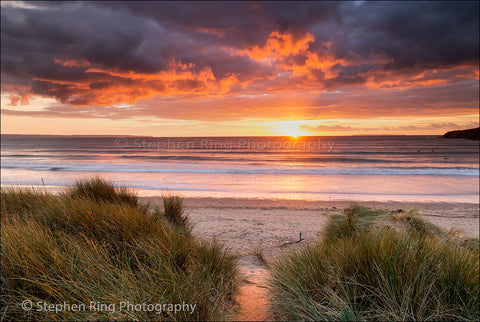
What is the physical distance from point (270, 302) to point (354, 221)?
2.40 meters

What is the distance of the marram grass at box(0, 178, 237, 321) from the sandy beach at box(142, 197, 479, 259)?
80.4 inches

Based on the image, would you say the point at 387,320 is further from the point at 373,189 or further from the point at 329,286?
the point at 373,189

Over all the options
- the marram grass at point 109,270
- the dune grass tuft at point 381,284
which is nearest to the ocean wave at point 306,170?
the marram grass at point 109,270

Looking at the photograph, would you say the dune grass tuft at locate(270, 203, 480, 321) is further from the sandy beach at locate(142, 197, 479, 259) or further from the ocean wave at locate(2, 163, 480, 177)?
the ocean wave at locate(2, 163, 480, 177)

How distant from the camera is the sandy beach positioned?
611 centimetres

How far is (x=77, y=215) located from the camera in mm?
3986

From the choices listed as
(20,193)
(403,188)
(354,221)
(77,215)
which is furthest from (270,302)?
(403,188)

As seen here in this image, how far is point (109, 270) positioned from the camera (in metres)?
2.57

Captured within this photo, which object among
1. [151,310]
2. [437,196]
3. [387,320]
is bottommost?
[437,196]

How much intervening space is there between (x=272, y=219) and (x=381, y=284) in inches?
238

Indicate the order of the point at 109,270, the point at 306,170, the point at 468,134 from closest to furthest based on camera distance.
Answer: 1. the point at 109,270
2. the point at 306,170
3. the point at 468,134

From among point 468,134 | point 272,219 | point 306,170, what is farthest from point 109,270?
point 468,134

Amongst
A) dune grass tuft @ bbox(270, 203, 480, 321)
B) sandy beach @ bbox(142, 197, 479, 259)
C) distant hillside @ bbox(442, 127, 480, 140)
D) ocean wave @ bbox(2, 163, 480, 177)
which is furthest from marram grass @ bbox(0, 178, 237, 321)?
distant hillside @ bbox(442, 127, 480, 140)

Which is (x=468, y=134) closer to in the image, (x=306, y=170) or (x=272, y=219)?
(x=306, y=170)
